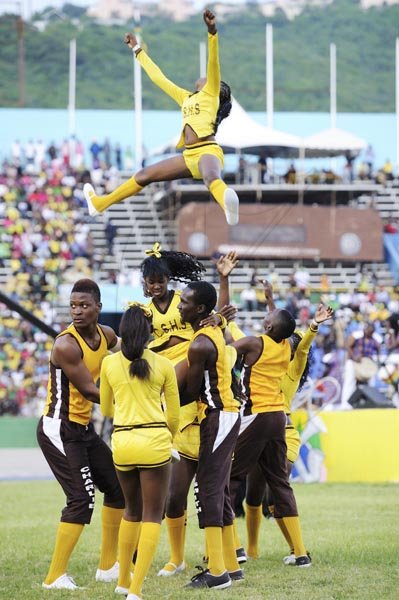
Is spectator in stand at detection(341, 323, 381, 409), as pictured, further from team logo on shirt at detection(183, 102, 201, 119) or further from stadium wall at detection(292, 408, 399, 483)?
team logo on shirt at detection(183, 102, 201, 119)

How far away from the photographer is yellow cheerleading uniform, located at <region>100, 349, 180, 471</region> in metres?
7.67

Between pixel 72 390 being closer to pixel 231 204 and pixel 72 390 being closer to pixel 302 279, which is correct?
pixel 231 204

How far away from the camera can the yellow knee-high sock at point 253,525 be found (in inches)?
395

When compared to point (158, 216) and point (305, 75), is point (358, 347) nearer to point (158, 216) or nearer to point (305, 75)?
point (158, 216)

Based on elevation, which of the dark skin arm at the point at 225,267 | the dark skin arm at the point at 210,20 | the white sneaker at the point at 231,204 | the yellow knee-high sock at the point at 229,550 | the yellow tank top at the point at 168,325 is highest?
the dark skin arm at the point at 210,20

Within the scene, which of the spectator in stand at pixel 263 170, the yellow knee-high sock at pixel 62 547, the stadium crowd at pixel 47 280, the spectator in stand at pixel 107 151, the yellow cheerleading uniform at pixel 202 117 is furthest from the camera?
the spectator in stand at pixel 107 151

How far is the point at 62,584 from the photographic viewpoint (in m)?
8.46

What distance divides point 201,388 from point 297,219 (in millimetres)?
27423

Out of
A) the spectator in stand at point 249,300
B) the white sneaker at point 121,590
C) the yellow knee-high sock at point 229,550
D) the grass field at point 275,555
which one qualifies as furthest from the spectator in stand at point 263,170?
the white sneaker at point 121,590

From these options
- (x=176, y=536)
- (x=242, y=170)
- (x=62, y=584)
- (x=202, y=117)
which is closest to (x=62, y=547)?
(x=62, y=584)

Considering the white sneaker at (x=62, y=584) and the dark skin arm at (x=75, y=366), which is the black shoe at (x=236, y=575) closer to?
the white sneaker at (x=62, y=584)

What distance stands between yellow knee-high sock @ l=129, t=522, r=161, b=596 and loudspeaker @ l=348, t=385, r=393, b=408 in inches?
462

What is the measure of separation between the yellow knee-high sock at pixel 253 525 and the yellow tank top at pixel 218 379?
157cm

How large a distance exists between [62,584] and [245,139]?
1052 inches
